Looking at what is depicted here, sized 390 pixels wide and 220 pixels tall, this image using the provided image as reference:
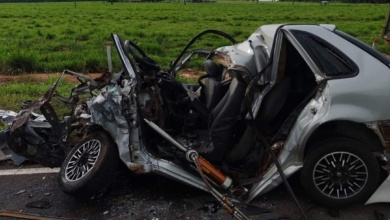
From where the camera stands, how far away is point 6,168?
14.9ft

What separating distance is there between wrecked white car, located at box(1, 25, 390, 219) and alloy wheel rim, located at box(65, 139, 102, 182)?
0.4 inches

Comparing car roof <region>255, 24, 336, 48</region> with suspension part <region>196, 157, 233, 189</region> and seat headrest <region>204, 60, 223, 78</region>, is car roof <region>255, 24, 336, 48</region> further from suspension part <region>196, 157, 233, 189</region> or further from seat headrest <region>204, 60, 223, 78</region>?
suspension part <region>196, 157, 233, 189</region>

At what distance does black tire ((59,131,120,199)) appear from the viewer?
138 inches

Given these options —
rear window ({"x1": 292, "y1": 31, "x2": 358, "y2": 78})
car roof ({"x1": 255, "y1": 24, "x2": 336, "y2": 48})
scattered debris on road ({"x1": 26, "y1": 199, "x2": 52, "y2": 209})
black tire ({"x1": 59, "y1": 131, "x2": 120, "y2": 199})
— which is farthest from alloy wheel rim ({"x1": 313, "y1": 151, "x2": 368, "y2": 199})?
scattered debris on road ({"x1": 26, "y1": 199, "x2": 52, "y2": 209})

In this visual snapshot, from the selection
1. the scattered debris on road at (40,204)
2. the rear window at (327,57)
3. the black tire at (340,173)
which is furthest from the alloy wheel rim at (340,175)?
the scattered debris on road at (40,204)

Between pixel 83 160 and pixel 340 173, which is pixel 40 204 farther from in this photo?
pixel 340 173

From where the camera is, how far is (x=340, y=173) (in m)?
3.54

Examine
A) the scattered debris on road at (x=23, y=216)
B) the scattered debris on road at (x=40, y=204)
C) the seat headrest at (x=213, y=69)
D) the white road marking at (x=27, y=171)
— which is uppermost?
the seat headrest at (x=213, y=69)

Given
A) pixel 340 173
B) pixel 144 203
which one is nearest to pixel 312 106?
pixel 340 173

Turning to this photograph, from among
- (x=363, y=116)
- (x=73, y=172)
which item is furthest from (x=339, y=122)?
(x=73, y=172)

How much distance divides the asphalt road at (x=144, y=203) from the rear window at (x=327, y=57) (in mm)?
1175

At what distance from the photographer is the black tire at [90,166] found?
3.51 metres

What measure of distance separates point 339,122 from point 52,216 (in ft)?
8.60

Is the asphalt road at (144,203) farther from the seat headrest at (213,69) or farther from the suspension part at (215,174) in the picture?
the seat headrest at (213,69)
